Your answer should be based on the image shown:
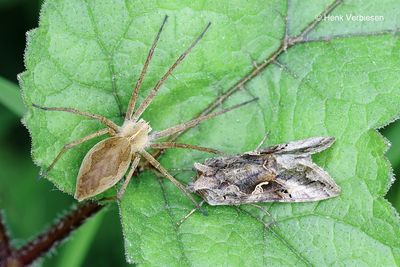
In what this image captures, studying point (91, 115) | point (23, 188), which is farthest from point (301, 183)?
point (23, 188)

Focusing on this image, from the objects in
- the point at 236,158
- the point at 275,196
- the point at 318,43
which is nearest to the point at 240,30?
the point at 318,43

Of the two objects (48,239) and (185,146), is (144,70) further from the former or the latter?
(48,239)

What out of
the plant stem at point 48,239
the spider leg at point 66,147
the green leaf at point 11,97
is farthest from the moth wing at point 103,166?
the green leaf at point 11,97

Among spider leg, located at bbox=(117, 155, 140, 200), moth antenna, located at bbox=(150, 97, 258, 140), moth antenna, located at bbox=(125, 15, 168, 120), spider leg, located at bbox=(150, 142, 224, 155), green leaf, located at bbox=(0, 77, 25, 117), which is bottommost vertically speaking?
spider leg, located at bbox=(117, 155, 140, 200)

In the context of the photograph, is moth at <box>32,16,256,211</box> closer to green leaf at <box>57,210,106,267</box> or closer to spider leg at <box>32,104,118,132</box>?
spider leg at <box>32,104,118,132</box>

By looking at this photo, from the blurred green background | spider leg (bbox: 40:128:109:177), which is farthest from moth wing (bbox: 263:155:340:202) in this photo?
the blurred green background

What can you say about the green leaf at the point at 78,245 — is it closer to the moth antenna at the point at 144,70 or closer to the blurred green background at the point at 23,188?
the blurred green background at the point at 23,188

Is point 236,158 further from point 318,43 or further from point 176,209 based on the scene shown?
point 318,43
